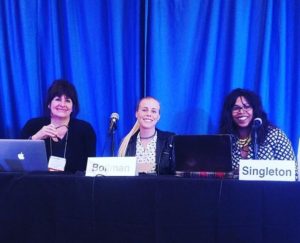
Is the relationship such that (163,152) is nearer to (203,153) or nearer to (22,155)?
(203,153)

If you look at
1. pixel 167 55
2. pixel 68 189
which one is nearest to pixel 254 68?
pixel 167 55

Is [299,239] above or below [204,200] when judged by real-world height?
below

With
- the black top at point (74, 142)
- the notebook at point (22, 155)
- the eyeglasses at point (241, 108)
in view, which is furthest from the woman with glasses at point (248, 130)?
the notebook at point (22, 155)

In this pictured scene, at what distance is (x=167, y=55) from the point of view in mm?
3264

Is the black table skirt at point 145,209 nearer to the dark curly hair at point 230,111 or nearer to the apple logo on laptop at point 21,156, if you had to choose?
the apple logo on laptop at point 21,156

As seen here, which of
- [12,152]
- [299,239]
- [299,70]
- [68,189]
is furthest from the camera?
[299,70]

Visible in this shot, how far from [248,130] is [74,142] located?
120cm

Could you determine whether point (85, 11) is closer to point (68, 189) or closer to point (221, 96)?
point (221, 96)

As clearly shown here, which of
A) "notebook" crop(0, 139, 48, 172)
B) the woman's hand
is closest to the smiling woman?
the woman's hand

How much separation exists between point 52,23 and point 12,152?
152 cm

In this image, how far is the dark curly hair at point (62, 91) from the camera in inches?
121

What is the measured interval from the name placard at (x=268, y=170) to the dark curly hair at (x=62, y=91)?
159 cm

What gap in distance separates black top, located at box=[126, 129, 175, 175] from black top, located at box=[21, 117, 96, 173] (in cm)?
33

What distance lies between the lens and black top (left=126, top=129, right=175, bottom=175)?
254cm
